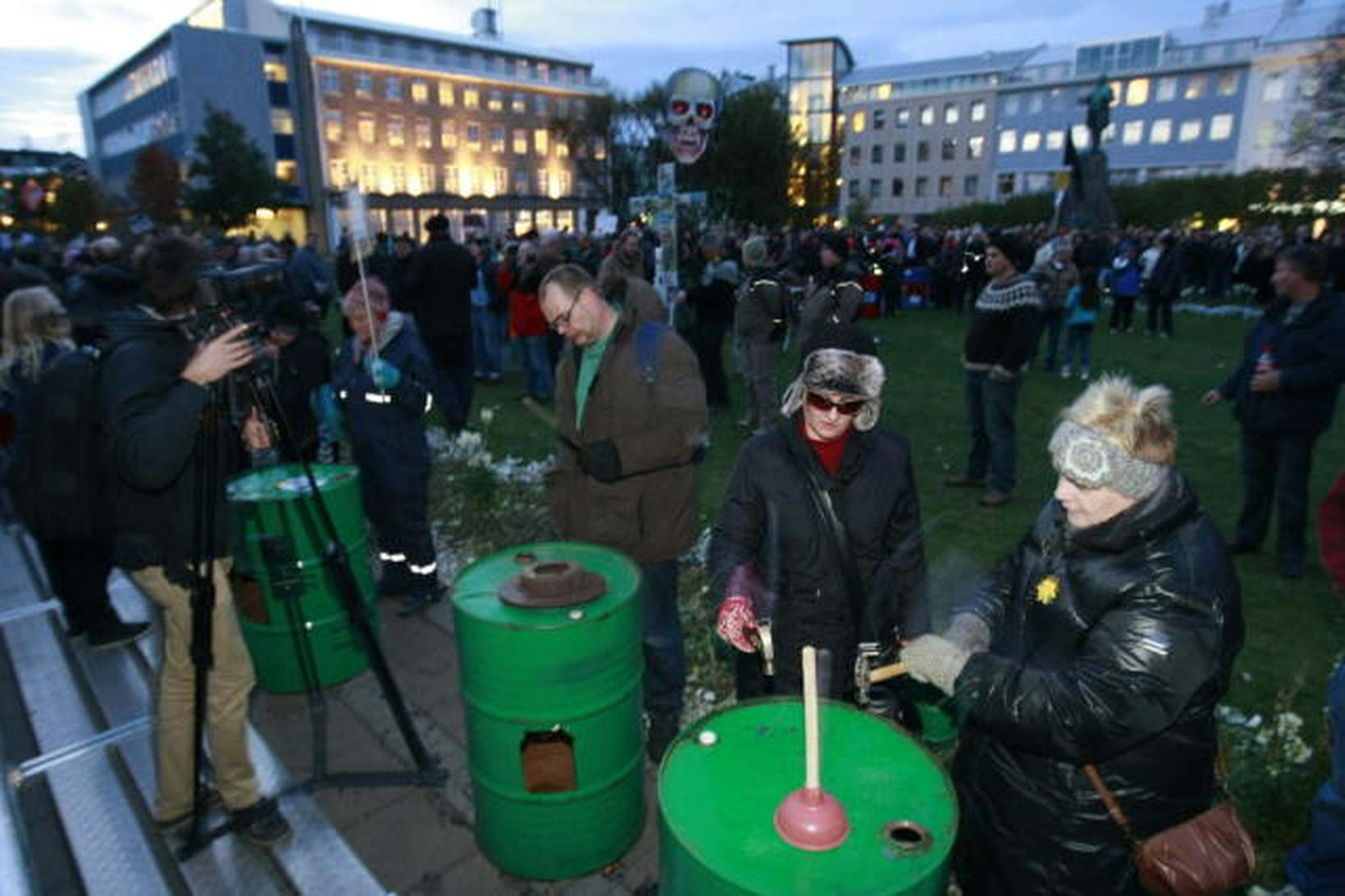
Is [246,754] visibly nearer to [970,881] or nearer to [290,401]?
[970,881]

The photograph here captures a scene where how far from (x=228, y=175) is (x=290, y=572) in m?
46.0

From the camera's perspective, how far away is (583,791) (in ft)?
9.02

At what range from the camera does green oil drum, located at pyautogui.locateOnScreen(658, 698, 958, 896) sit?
61.4 inches

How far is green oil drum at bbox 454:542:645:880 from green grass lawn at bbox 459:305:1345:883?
1367 millimetres

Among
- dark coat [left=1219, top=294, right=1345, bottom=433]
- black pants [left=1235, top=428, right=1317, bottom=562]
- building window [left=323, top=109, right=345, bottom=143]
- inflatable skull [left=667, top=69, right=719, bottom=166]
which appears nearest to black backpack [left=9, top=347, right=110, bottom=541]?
inflatable skull [left=667, top=69, right=719, bottom=166]

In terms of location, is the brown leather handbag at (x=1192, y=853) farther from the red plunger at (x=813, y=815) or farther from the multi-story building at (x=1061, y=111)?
the multi-story building at (x=1061, y=111)

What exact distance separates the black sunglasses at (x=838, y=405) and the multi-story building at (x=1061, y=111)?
5526cm

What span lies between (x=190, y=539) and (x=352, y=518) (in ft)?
4.22

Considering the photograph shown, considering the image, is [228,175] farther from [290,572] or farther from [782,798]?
[782,798]

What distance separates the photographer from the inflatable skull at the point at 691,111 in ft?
25.6

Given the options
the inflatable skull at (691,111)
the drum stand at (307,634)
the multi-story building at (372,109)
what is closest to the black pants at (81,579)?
the drum stand at (307,634)

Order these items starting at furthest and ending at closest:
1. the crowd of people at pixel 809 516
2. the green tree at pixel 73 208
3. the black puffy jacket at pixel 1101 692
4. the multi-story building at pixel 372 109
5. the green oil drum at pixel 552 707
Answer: the multi-story building at pixel 372 109
the green tree at pixel 73 208
the green oil drum at pixel 552 707
the crowd of people at pixel 809 516
the black puffy jacket at pixel 1101 692

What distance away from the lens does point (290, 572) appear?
376 centimetres

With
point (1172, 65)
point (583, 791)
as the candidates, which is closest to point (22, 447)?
point (583, 791)
